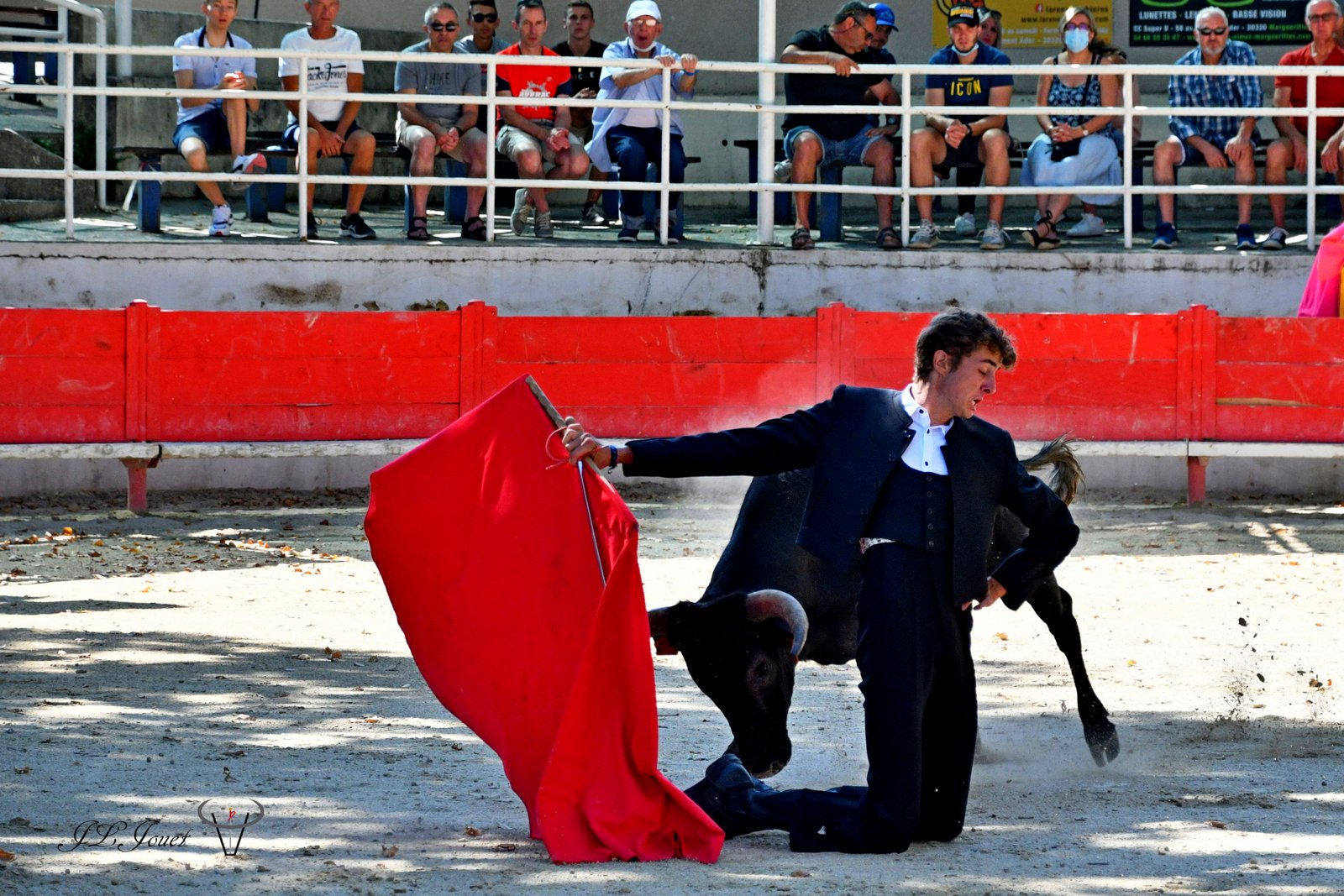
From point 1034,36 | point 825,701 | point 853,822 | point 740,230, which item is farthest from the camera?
point 1034,36

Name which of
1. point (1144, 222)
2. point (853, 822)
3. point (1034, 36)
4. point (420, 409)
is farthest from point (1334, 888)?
point (1034, 36)

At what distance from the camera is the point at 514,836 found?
442cm

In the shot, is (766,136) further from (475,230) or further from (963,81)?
(475,230)

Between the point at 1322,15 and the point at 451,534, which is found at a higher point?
the point at 1322,15

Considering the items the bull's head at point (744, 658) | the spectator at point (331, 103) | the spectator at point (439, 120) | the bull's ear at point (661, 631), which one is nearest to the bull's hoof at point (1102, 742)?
the bull's head at point (744, 658)

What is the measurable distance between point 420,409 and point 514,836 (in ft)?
21.4

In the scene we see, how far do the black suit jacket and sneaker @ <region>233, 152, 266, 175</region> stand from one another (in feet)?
25.6

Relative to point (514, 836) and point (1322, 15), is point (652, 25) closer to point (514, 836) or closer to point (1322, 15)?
point (1322, 15)

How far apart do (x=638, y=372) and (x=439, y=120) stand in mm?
2580

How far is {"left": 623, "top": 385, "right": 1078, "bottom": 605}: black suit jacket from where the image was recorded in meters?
4.28

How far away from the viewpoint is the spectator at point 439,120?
38.8ft

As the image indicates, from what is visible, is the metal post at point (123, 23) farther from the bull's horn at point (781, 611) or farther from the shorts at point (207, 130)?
the bull's horn at point (781, 611)

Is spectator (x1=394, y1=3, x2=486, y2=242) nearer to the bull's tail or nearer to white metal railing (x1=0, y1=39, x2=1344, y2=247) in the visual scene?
white metal railing (x1=0, y1=39, x2=1344, y2=247)

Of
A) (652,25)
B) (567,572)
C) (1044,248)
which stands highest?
(652,25)
